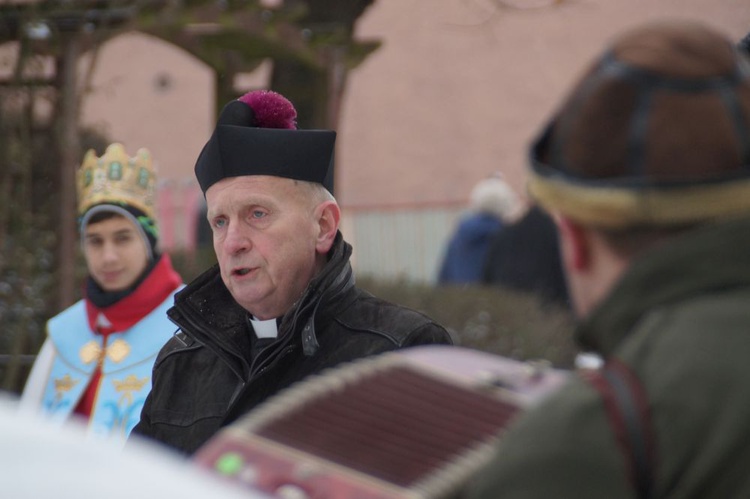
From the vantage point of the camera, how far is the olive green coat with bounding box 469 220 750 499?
1734 millimetres

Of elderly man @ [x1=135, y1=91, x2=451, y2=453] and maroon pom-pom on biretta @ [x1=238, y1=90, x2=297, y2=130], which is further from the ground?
maroon pom-pom on biretta @ [x1=238, y1=90, x2=297, y2=130]

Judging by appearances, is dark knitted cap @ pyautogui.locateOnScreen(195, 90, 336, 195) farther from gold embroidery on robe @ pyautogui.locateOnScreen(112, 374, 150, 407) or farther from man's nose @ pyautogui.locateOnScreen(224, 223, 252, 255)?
gold embroidery on robe @ pyautogui.locateOnScreen(112, 374, 150, 407)

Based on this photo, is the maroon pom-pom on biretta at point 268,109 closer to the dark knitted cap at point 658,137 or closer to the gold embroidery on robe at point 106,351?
the gold embroidery on robe at point 106,351

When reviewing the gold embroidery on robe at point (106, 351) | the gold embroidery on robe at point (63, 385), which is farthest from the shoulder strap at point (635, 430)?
the gold embroidery on robe at point (63, 385)

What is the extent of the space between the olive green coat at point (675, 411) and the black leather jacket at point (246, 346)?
1761mm

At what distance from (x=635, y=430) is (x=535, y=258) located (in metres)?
8.96

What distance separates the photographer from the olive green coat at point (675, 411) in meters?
1.73

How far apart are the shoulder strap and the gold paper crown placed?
4.27 m

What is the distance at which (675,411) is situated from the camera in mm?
1743

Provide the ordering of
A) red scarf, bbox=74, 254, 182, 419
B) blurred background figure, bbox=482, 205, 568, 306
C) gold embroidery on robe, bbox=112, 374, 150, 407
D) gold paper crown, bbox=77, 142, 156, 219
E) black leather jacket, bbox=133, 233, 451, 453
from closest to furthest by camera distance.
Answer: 1. black leather jacket, bbox=133, 233, 451, 453
2. gold embroidery on robe, bbox=112, 374, 150, 407
3. red scarf, bbox=74, 254, 182, 419
4. gold paper crown, bbox=77, 142, 156, 219
5. blurred background figure, bbox=482, 205, 568, 306

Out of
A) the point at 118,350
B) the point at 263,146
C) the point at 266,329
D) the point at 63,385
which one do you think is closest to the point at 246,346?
the point at 266,329

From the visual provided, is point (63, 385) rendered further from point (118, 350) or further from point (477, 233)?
point (477, 233)

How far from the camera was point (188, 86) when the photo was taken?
1950 cm

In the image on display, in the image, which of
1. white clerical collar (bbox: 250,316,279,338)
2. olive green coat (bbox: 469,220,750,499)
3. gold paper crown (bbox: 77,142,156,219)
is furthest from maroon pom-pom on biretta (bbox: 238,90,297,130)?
olive green coat (bbox: 469,220,750,499)
